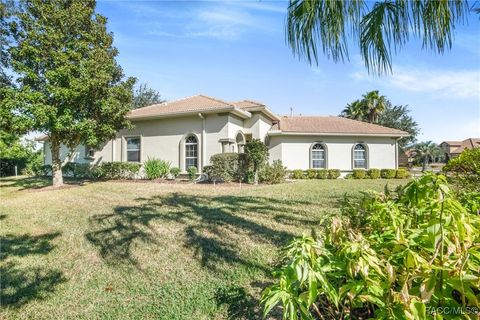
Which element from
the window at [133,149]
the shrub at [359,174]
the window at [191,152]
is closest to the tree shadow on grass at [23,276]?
the window at [191,152]

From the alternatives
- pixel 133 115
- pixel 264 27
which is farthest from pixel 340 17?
pixel 133 115

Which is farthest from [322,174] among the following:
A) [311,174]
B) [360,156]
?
[360,156]

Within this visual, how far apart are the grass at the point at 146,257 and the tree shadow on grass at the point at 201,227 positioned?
23mm

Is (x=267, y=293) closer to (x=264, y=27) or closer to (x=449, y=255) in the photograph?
(x=449, y=255)

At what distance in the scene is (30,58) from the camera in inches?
523

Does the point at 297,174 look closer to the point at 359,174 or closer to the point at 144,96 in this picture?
the point at 359,174

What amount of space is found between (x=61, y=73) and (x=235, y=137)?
32.5 ft

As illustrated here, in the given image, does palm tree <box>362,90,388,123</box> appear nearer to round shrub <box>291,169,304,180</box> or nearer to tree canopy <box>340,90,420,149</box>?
tree canopy <box>340,90,420,149</box>

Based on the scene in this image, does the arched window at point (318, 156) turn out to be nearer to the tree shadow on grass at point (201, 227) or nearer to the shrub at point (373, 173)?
the shrub at point (373, 173)

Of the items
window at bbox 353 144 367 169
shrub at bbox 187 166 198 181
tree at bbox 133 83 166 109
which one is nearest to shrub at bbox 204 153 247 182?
shrub at bbox 187 166 198 181

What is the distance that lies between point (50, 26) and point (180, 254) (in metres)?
14.6

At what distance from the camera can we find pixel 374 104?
39.8 meters

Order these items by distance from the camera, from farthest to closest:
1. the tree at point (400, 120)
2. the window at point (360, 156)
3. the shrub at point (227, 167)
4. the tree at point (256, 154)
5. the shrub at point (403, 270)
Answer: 1. the tree at point (400, 120)
2. the window at point (360, 156)
3. the shrub at point (227, 167)
4. the tree at point (256, 154)
5. the shrub at point (403, 270)

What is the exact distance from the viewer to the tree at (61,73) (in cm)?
1282
